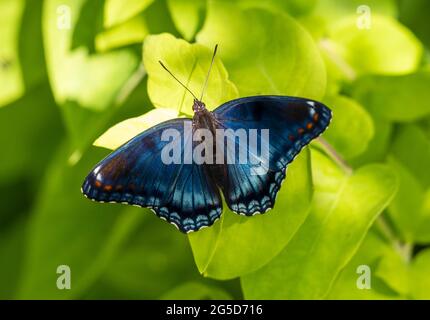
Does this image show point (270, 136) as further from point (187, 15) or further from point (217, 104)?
point (187, 15)

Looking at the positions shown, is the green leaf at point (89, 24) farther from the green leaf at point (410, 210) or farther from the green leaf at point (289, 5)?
the green leaf at point (410, 210)

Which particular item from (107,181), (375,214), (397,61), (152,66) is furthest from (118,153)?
(397,61)

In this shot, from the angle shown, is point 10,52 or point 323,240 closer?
point 323,240

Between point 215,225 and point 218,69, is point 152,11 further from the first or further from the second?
point 215,225

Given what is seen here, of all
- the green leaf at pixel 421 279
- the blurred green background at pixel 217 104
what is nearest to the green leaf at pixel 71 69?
the blurred green background at pixel 217 104

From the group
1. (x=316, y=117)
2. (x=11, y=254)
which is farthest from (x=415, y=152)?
(x=11, y=254)

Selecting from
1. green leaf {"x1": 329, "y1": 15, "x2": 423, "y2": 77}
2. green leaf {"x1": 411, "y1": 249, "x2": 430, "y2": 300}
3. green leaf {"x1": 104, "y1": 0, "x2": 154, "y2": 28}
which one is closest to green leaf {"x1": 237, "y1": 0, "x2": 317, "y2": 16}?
green leaf {"x1": 329, "y1": 15, "x2": 423, "y2": 77}
